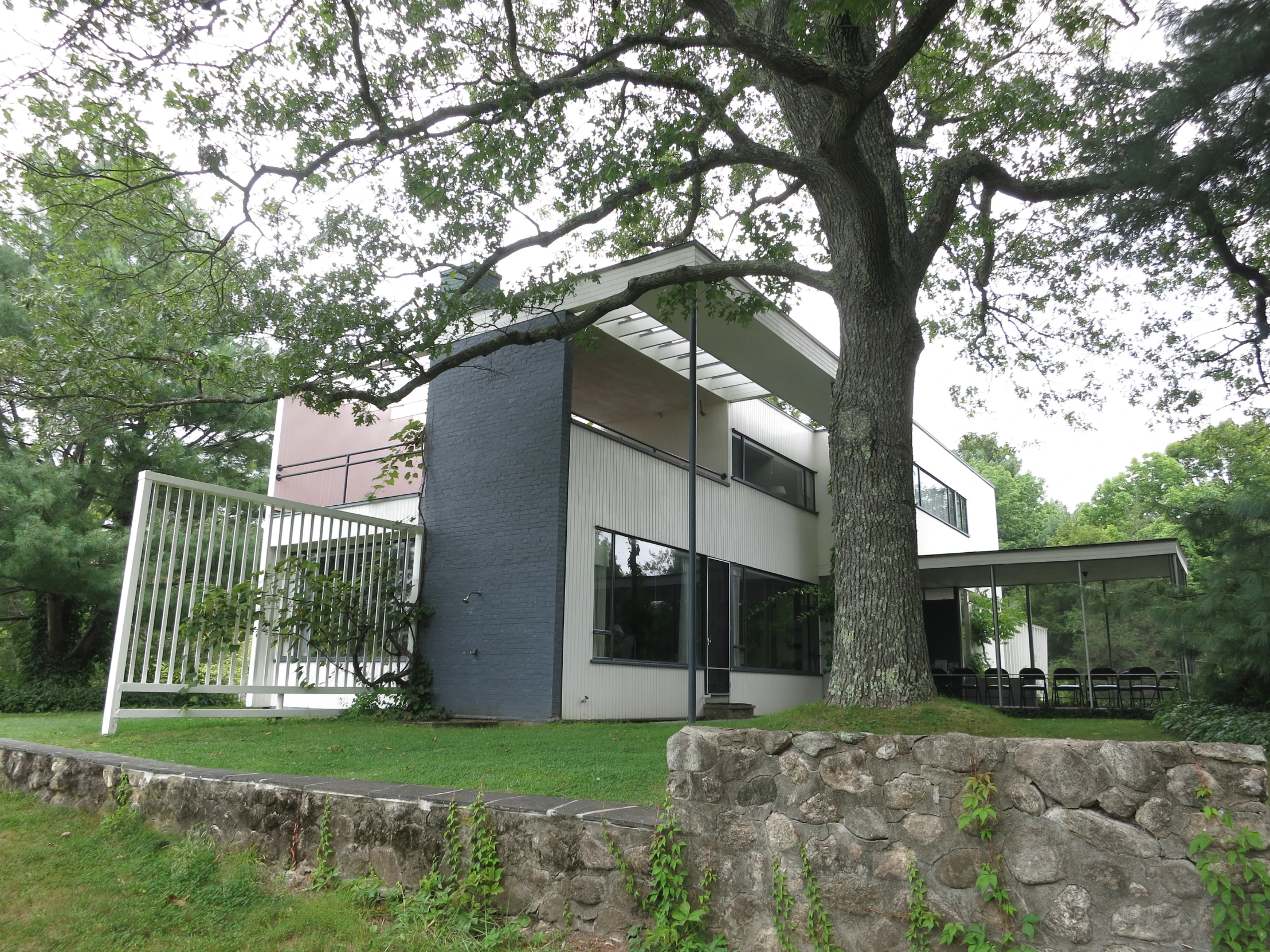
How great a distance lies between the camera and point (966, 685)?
629 inches

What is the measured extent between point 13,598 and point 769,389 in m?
15.7

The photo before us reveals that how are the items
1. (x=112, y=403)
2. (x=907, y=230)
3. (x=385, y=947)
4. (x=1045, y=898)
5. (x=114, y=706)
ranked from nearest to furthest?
(x=1045, y=898)
(x=385, y=947)
(x=907, y=230)
(x=114, y=706)
(x=112, y=403)

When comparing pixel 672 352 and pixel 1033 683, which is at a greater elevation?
pixel 672 352

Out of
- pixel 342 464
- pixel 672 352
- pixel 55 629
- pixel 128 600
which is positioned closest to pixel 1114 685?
pixel 672 352

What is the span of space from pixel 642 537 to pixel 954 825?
9286 mm

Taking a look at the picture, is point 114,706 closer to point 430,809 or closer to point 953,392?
point 430,809

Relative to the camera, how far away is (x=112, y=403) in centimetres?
912

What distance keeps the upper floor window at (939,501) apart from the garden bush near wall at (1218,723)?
967 centimetres

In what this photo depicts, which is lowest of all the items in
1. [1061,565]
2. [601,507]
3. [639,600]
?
[639,600]

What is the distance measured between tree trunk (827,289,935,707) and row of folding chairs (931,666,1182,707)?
820 cm

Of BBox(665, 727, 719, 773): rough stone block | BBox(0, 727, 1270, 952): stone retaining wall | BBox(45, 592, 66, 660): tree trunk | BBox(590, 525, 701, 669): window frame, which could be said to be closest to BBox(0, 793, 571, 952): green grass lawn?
BBox(0, 727, 1270, 952): stone retaining wall

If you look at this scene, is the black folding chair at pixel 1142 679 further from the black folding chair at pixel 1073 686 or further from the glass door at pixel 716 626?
the glass door at pixel 716 626

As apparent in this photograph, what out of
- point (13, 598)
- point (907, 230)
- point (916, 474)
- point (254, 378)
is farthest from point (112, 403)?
point (916, 474)

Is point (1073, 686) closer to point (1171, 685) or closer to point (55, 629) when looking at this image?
point (1171, 685)
